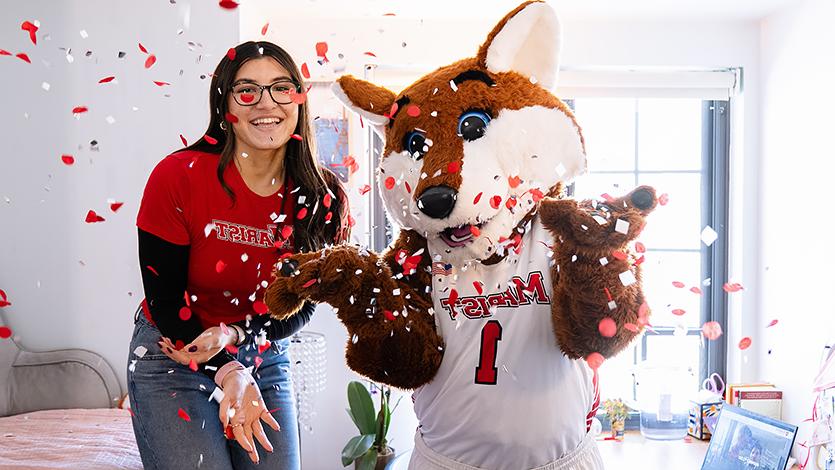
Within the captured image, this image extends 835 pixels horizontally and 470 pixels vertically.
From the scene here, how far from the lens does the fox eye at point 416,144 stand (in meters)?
1.35

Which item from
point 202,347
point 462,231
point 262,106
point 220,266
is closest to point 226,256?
point 220,266

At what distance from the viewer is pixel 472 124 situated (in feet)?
4.37

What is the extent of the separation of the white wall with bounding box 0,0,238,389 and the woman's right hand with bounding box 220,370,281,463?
5.85 feet

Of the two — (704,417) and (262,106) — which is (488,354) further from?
(704,417)

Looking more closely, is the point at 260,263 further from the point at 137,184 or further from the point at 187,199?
the point at 137,184

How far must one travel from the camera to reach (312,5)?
2.97m

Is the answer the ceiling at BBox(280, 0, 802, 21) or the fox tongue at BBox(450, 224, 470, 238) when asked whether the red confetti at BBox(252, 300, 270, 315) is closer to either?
the fox tongue at BBox(450, 224, 470, 238)

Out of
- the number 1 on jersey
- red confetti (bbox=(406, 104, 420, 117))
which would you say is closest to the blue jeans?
the number 1 on jersey

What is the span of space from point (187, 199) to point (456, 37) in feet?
6.28

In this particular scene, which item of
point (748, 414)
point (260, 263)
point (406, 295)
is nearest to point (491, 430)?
point (406, 295)

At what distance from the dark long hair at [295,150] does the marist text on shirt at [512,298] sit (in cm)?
42

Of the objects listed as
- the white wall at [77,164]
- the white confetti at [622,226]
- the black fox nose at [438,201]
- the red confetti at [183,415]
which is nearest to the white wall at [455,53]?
the white wall at [77,164]

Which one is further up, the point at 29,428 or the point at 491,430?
the point at 491,430

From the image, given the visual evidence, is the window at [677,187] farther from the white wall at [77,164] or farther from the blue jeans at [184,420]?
the blue jeans at [184,420]
